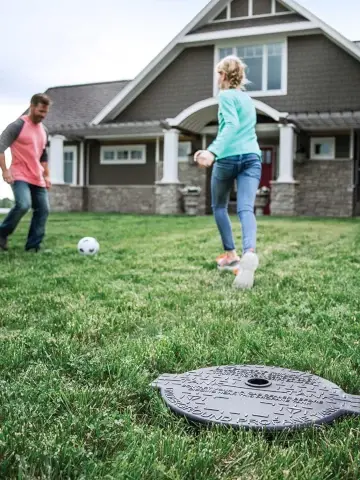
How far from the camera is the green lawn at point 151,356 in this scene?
5.19 ft

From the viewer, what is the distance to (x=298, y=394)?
2053mm

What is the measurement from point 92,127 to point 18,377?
18842mm

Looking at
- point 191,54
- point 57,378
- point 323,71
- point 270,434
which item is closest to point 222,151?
point 57,378

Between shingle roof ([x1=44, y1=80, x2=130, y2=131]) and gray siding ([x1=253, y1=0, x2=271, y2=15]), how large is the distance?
6.97 metres

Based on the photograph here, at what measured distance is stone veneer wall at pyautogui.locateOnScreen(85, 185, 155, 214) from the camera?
21734mm

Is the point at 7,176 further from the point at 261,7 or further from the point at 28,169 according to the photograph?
the point at 261,7

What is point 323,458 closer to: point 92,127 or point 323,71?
point 323,71

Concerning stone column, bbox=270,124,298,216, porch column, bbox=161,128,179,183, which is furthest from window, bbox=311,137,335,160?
porch column, bbox=161,128,179,183

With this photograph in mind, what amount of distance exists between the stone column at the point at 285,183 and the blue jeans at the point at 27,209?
11.6 meters

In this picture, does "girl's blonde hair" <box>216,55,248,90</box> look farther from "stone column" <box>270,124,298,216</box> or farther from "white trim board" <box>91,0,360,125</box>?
"white trim board" <box>91,0,360,125</box>

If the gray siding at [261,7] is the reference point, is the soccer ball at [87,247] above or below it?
below

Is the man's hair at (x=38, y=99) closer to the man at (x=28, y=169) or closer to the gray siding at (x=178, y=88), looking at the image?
the man at (x=28, y=169)

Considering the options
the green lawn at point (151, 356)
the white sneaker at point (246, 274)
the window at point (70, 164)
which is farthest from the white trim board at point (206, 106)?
the white sneaker at point (246, 274)

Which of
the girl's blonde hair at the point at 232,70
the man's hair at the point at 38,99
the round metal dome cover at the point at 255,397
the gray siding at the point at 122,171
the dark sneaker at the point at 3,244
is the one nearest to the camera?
the round metal dome cover at the point at 255,397
